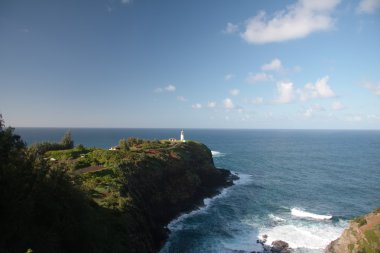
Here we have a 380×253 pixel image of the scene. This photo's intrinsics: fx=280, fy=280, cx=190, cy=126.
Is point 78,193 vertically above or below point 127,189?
above

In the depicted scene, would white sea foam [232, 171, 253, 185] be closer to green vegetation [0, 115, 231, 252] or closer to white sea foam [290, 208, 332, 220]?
green vegetation [0, 115, 231, 252]

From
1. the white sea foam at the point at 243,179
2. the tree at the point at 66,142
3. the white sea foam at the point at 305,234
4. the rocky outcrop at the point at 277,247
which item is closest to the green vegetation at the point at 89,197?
the tree at the point at 66,142

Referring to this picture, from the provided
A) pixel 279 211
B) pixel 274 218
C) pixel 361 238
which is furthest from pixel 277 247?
pixel 279 211

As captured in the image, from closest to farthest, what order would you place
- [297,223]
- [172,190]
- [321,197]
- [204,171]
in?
Result: [297,223]
[172,190]
[321,197]
[204,171]

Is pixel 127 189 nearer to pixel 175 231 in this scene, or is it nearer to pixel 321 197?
pixel 175 231

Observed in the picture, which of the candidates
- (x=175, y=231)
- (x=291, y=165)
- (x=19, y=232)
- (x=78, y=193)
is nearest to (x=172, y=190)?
(x=175, y=231)

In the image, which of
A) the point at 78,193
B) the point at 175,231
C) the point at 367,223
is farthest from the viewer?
the point at 175,231

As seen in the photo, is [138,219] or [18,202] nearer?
[18,202]
